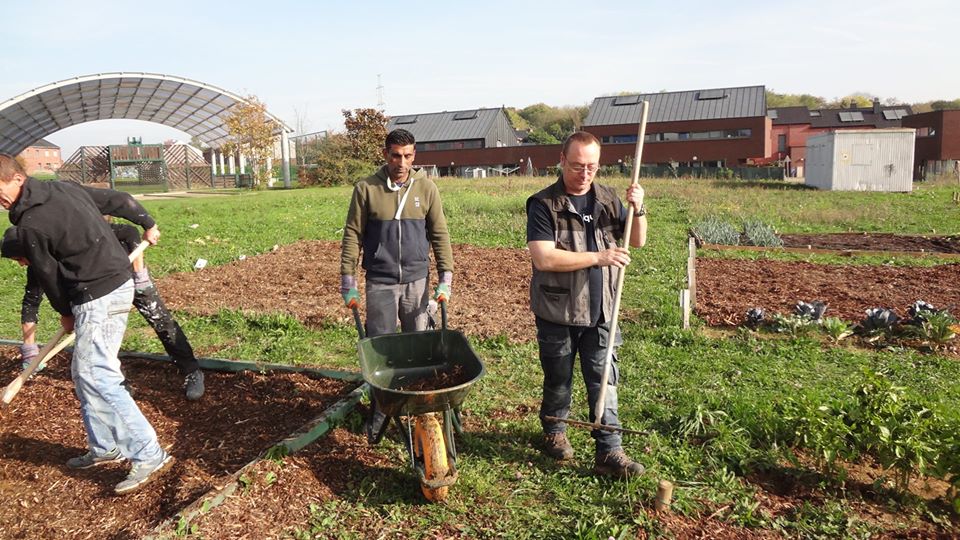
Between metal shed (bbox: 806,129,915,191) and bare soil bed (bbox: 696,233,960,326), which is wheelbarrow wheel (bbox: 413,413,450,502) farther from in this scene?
metal shed (bbox: 806,129,915,191)

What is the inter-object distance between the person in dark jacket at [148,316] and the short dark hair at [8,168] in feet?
4.16

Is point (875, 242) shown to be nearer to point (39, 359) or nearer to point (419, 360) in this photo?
point (419, 360)

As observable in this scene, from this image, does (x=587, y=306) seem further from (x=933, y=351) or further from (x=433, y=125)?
(x=433, y=125)

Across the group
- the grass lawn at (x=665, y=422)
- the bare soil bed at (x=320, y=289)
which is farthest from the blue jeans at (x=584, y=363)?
the bare soil bed at (x=320, y=289)

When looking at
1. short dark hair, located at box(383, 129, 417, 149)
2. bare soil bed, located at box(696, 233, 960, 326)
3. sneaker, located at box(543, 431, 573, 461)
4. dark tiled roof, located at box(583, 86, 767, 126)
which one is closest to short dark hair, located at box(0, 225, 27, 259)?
short dark hair, located at box(383, 129, 417, 149)

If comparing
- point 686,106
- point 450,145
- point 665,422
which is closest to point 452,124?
point 450,145

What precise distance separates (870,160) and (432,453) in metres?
27.8

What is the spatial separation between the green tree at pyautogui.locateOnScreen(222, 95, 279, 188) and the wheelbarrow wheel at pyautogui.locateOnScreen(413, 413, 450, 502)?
29419 millimetres

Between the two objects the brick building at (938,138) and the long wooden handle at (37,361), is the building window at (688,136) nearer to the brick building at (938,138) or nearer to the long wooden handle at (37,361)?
the brick building at (938,138)

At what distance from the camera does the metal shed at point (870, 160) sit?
82.4ft

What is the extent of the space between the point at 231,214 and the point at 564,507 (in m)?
16.3

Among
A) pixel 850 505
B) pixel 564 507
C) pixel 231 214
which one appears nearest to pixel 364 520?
pixel 564 507

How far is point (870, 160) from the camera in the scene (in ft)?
83.4

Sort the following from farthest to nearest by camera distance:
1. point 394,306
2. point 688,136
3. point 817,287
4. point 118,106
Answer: point 688,136 → point 118,106 → point 817,287 → point 394,306
